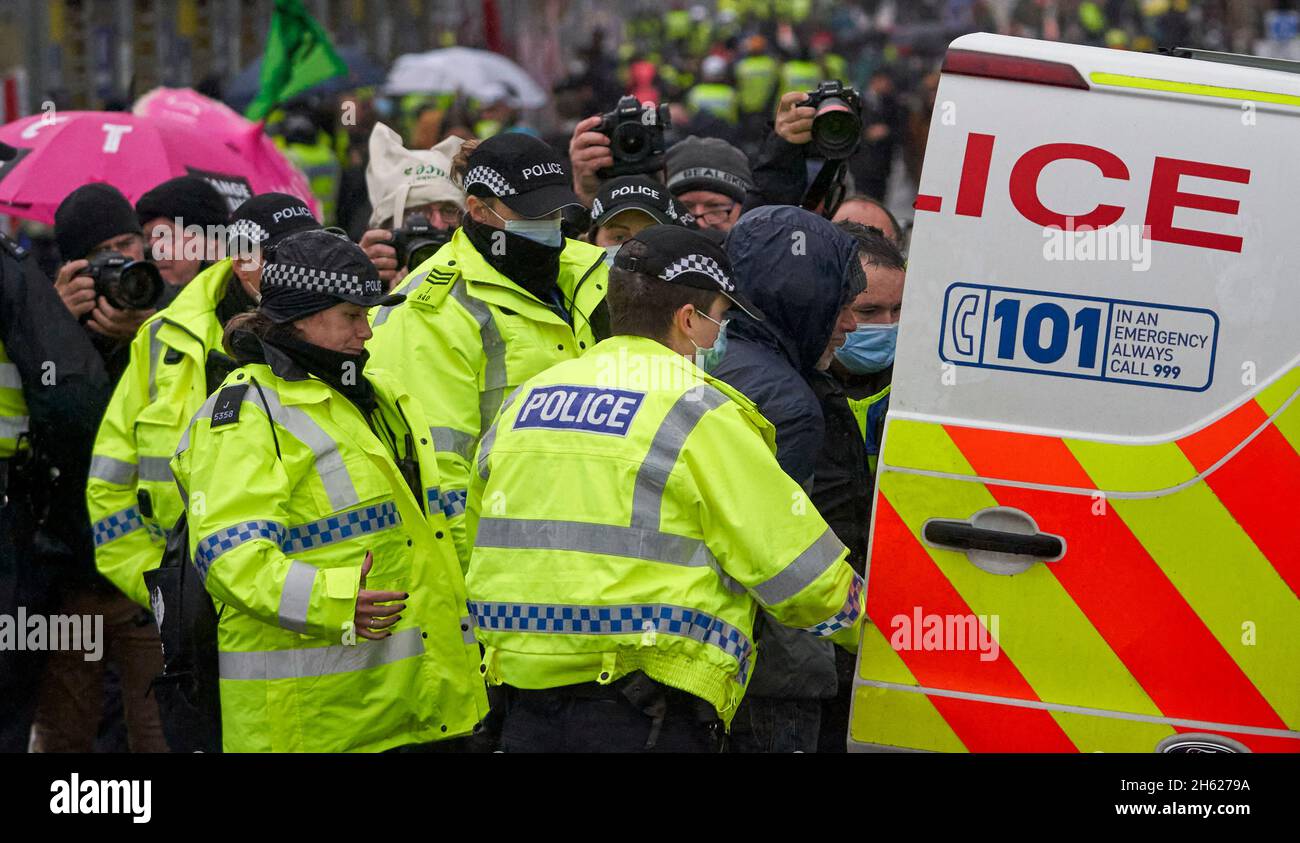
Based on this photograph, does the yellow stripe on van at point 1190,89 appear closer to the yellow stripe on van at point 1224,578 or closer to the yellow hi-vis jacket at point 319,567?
the yellow stripe on van at point 1224,578

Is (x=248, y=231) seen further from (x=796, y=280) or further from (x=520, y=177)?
(x=796, y=280)

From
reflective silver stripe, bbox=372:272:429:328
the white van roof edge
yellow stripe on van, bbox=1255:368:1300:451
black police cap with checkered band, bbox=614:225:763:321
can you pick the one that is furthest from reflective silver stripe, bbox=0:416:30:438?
yellow stripe on van, bbox=1255:368:1300:451

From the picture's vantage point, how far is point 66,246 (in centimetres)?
620

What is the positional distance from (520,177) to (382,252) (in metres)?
1.12

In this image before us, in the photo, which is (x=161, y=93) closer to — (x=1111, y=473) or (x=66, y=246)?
(x=66, y=246)

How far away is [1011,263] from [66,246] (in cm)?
349

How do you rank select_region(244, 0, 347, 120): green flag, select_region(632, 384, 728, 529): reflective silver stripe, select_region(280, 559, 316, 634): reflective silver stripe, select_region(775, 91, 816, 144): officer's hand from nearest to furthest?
select_region(632, 384, 728, 529): reflective silver stripe < select_region(280, 559, 316, 634): reflective silver stripe < select_region(775, 91, 816, 144): officer's hand < select_region(244, 0, 347, 120): green flag

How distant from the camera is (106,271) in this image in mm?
5902

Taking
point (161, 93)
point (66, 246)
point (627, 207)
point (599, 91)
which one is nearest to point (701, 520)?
point (627, 207)

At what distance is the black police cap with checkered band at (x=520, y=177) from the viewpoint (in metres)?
5.23

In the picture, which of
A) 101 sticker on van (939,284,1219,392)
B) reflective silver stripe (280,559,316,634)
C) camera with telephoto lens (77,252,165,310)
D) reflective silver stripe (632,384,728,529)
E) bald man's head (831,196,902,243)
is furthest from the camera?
bald man's head (831,196,902,243)

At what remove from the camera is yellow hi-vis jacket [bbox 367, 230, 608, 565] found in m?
5.06

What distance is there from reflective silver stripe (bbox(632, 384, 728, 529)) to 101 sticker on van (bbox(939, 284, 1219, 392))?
23.1 inches

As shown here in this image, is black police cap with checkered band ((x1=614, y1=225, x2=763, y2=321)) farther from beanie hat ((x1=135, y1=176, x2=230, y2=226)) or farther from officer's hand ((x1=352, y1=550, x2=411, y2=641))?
beanie hat ((x1=135, y1=176, x2=230, y2=226))
